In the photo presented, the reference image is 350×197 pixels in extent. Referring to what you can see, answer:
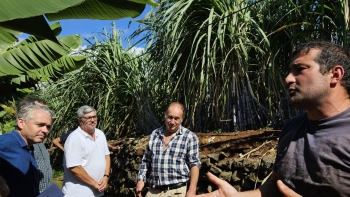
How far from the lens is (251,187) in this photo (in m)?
6.48

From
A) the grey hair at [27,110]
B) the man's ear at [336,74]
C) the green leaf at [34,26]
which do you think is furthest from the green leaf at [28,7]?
the man's ear at [336,74]

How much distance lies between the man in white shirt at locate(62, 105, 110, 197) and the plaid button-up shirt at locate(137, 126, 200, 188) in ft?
2.47

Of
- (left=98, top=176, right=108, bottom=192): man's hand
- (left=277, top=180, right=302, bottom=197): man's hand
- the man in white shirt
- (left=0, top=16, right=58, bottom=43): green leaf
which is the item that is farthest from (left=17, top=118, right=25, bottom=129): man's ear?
(left=277, top=180, right=302, bottom=197): man's hand

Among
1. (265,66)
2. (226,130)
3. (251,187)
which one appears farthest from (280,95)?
(251,187)

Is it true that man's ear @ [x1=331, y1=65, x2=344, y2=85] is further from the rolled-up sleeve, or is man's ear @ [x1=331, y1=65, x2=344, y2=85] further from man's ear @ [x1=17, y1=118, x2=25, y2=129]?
the rolled-up sleeve

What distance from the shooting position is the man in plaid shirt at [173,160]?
620 cm

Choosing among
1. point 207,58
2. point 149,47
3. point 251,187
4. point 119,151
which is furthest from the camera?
point 119,151

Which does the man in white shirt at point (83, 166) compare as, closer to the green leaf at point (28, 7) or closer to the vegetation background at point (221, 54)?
the vegetation background at point (221, 54)

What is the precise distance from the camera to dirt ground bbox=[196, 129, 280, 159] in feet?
22.7

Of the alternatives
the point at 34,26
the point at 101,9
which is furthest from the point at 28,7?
the point at 101,9

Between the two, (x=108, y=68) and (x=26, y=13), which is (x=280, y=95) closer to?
(x=26, y=13)

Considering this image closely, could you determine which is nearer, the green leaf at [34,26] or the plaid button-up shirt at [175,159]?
the green leaf at [34,26]

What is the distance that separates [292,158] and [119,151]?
7.53m

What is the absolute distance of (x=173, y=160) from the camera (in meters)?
6.19
